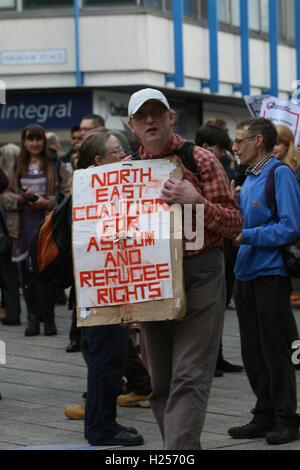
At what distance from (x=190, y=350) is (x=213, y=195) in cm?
74

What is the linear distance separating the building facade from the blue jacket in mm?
16598


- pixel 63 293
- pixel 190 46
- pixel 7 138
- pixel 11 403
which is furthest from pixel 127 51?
pixel 11 403

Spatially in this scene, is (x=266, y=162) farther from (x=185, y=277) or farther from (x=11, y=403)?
(x=11, y=403)

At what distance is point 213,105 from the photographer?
95.1ft

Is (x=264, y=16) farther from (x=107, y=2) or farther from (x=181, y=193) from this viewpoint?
(x=181, y=193)

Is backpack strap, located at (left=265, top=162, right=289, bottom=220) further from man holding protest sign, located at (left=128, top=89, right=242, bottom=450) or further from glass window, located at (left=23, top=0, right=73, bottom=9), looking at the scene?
glass window, located at (left=23, top=0, right=73, bottom=9)

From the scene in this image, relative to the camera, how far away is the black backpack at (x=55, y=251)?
20.2 feet

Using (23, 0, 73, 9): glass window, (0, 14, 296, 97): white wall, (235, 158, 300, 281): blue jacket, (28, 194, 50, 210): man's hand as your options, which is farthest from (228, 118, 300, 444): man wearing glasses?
(23, 0, 73, 9): glass window

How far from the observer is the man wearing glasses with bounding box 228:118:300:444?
6211mm

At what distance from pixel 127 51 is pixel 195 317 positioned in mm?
19548

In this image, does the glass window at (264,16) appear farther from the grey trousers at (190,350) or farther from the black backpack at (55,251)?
the grey trousers at (190,350)

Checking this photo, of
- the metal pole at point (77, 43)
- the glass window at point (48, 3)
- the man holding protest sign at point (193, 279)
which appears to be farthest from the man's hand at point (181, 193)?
the glass window at point (48, 3)

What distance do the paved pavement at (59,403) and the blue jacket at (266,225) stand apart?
1.01m

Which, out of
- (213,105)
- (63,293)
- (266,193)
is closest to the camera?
(266,193)
